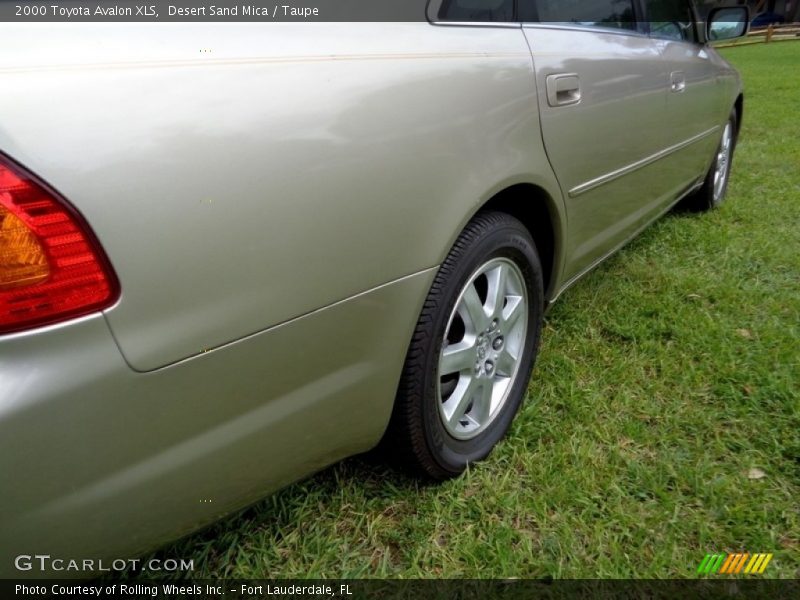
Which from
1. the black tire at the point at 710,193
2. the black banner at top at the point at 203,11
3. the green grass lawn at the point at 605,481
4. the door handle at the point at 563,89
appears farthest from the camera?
the black tire at the point at 710,193

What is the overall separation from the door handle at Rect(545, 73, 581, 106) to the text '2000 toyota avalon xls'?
0.03ft

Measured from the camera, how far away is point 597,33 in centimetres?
228

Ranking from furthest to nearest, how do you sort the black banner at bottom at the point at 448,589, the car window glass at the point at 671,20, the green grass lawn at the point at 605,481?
the car window glass at the point at 671,20 → the green grass lawn at the point at 605,481 → the black banner at bottom at the point at 448,589

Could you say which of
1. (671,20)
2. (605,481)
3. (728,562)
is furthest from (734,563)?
(671,20)

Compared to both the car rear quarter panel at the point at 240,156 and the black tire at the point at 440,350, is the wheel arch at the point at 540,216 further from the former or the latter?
the car rear quarter panel at the point at 240,156

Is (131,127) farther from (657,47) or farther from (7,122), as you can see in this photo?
(657,47)

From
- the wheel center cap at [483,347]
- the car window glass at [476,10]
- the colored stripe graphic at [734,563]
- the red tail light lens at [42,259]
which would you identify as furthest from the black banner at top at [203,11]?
the colored stripe graphic at [734,563]

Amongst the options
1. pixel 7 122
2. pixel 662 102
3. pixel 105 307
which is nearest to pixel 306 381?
pixel 105 307

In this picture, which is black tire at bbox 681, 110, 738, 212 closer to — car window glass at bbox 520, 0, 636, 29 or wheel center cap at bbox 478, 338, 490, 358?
car window glass at bbox 520, 0, 636, 29

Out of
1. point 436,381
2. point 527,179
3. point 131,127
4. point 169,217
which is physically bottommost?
point 436,381

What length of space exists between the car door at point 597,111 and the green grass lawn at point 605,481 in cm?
42

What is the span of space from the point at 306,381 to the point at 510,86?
3.15 ft

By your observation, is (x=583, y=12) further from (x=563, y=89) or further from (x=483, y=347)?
(x=483, y=347)

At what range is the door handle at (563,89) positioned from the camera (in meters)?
1.87
